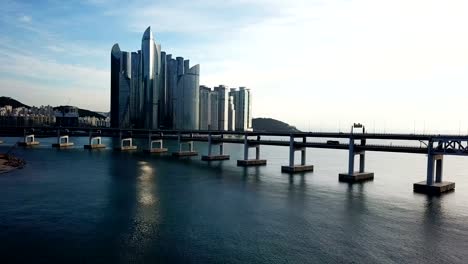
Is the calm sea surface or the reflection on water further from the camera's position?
the reflection on water

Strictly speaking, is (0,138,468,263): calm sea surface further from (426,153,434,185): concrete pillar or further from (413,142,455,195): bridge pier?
(426,153,434,185): concrete pillar

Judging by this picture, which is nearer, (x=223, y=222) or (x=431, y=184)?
(x=223, y=222)

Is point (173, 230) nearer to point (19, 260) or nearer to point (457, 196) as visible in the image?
point (19, 260)

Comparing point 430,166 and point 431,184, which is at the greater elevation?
point 430,166

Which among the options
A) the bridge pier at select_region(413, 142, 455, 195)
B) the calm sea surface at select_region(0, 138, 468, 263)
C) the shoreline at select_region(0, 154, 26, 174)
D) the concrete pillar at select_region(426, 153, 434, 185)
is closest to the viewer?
the calm sea surface at select_region(0, 138, 468, 263)

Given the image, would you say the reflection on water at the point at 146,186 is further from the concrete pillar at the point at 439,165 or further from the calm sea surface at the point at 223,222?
the concrete pillar at the point at 439,165

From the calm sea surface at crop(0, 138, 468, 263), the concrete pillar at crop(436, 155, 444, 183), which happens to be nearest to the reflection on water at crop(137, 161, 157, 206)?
the calm sea surface at crop(0, 138, 468, 263)

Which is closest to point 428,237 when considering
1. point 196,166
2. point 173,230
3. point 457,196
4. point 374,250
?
point 374,250

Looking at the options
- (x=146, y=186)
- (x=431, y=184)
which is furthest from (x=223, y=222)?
(x=431, y=184)

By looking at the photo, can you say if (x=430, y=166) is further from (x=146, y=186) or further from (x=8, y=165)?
(x=8, y=165)
